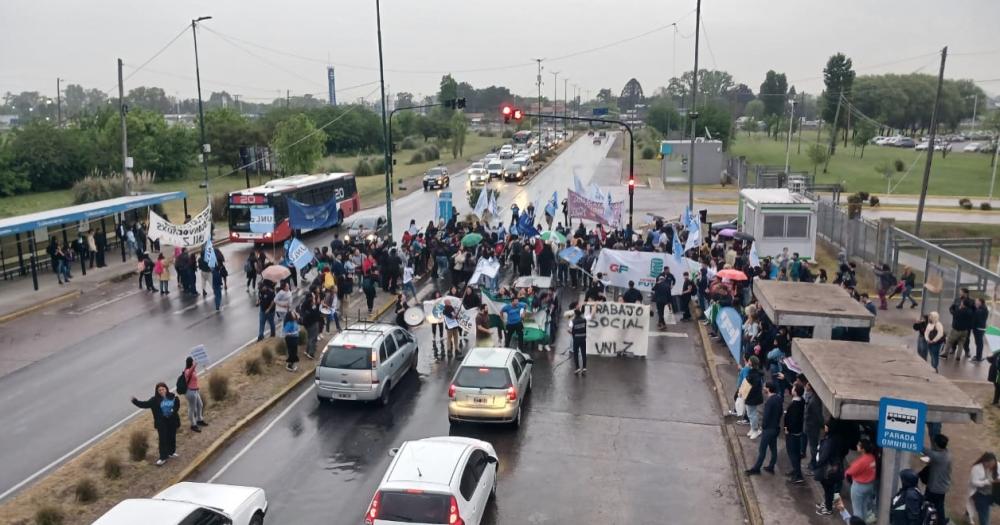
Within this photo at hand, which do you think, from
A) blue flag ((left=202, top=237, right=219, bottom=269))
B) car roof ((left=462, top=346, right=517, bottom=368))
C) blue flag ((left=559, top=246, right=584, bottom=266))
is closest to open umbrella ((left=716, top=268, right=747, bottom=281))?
blue flag ((left=559, top=246, right=584, bottom=266))

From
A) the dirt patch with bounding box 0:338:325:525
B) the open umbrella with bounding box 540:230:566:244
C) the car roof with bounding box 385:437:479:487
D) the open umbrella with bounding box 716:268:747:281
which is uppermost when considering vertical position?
the open umbrella with bounding box 540:230:566:244

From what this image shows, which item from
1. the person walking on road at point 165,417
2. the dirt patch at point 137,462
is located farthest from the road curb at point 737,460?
the person walking on road at point 165,417

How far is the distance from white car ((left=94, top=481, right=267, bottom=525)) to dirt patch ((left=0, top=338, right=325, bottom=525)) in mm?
2293

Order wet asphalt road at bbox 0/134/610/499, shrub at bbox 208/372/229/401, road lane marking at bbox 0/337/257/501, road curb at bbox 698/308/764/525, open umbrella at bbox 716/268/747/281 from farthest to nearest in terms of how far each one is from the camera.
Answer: open umbrella at bbox 716/268/747/281
shrub at bbox 208/372/229/401
wet asphalt road at bbox 0/134/610/499
road lane marking at bbox 0/337/257/501
road curb at bbox 698/308/764/525

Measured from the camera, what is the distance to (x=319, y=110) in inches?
4855

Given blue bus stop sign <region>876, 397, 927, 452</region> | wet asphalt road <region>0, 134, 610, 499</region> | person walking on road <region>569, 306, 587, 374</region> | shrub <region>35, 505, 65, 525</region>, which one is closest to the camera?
blue bus stop sign <region>876, 397, 927, 452</region>

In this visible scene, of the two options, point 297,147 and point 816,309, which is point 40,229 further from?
point 297,147

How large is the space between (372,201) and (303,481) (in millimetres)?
45405

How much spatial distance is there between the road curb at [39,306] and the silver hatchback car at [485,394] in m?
17.0

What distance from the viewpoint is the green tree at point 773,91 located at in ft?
629

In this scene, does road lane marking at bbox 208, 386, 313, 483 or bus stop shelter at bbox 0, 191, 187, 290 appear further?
bus stop shelter at bbox 0, 191, 187, 290

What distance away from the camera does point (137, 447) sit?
45.9ft

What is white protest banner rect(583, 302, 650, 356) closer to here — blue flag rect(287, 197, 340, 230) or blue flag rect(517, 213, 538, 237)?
blue flag rect(517, 213, 538, 237)

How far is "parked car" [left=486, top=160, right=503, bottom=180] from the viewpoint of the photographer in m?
72.8
